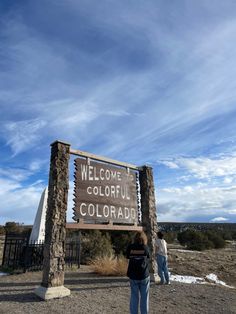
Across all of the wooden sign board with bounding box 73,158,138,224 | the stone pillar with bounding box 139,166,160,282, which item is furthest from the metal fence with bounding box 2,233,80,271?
the stone pillar with bounding box 139,166,160,282

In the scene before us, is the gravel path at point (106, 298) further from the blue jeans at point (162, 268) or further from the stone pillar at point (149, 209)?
the stone pillar at point (149, 209)

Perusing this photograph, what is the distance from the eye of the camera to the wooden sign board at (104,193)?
834 centimetres

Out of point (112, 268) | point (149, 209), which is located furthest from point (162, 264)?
point (112, 268)

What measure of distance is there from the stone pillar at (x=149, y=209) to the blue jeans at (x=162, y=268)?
400mm

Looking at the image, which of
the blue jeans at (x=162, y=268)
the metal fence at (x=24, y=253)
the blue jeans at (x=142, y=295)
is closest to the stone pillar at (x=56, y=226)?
the blue jeans at (x=142, y=295)

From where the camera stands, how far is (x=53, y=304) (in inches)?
258

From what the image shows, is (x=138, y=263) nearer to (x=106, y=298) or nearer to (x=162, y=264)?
(x=106, y=298)

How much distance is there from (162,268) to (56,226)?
382 cm

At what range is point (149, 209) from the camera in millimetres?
10344

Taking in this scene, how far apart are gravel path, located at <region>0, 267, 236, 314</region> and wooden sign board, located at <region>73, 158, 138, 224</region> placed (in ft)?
6.41

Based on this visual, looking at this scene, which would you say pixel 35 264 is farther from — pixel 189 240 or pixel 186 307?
pixel 189 240

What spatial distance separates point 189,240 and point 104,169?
2470 cm

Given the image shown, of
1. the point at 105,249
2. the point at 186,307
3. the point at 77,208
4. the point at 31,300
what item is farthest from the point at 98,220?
the point at 105,249

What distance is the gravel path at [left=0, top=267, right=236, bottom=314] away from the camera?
20.6 ft
